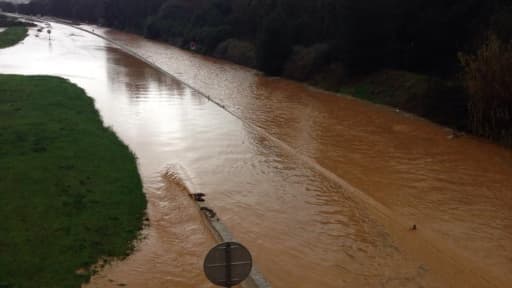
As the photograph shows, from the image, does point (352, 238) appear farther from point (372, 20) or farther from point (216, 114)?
point (372, 20)

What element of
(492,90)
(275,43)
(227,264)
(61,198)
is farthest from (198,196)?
(275,43)

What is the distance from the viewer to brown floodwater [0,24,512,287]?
32.7 feet

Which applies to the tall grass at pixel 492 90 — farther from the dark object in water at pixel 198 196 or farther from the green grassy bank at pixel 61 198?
the green grassy bank at pixel 61 198

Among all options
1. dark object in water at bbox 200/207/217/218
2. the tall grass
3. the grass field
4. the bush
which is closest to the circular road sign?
dark object in water at bbox 200/207/217/218

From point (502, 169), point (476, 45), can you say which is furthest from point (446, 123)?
point (502, 169)

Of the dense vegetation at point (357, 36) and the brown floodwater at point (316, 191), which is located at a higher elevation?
the dense vegetation at point (357, 36)

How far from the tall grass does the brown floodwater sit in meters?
0.68

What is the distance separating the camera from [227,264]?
5.91m

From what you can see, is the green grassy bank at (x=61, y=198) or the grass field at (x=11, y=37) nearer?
the green grassy bank at (x=61, y=198)

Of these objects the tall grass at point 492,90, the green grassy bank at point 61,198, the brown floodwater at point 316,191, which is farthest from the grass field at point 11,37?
the tall grass at point 492,90

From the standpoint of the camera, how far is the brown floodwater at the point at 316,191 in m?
9.98

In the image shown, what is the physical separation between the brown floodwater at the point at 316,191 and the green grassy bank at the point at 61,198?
1.80ft

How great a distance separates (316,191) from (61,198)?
6.55m

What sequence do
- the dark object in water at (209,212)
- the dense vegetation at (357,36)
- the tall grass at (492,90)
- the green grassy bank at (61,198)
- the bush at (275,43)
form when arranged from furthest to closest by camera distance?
the bush at (275,43), the dense vegetation at (357,36), the tall grass at (492,90), the dark object in water at (209,212), the green grassy bank at (61,198)
